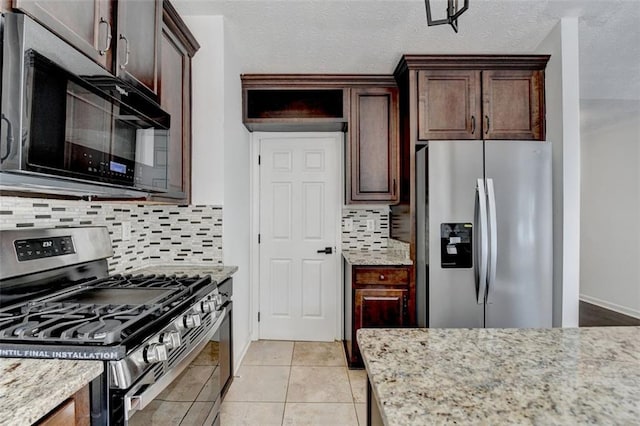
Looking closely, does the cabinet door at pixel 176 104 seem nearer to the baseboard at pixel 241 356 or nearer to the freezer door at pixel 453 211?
the baseboard at pixel 241 356

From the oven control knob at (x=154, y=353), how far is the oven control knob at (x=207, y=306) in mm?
464

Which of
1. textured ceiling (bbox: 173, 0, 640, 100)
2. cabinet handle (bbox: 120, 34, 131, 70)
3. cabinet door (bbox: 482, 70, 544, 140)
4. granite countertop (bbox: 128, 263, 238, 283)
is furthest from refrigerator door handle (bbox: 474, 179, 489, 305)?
cabinet handle (bbox: 120, 34, 131, 70)

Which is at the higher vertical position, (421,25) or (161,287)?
(421,25)

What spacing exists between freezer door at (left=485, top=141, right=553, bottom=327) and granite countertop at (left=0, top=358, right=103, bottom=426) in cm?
239

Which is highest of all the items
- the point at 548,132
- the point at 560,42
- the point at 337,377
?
the point at 560,42

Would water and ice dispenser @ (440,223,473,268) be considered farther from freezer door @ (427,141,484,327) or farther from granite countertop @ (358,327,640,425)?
granite countertop @ (358,327,640,425)

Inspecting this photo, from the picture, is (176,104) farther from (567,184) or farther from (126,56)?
(567,184)

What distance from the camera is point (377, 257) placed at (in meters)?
3.05

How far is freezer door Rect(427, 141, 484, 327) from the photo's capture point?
247 centimetres

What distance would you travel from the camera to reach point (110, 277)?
1.83m

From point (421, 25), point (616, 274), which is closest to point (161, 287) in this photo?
point (421, 25)

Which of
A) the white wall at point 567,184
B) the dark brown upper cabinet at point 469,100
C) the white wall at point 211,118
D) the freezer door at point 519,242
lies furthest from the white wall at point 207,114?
the white wall at point 567,184

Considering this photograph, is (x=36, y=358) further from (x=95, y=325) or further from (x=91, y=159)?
(x=91, y=159)

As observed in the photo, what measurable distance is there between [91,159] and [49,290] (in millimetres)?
644
